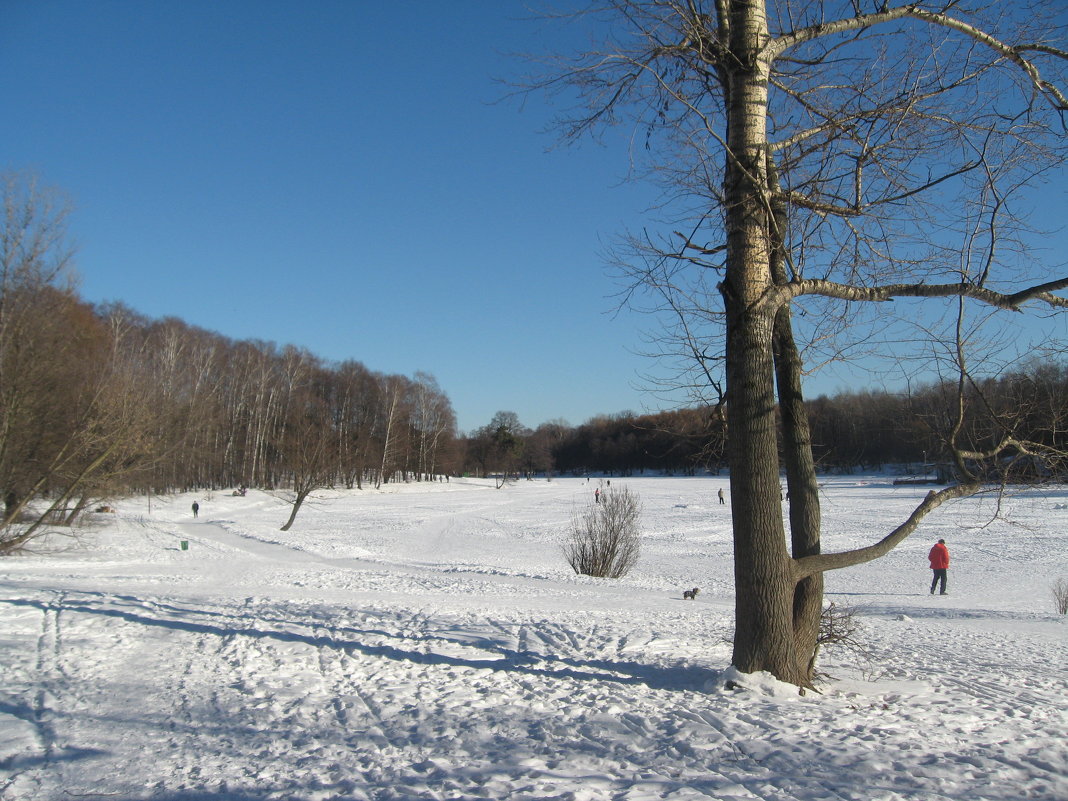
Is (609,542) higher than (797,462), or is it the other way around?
(797,462)

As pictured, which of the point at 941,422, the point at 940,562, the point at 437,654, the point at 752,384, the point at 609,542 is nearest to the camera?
the point at 752,384

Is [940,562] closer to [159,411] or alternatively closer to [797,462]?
[797,462]

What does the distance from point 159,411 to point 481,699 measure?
23673 millimetres

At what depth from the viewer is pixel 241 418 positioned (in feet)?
216

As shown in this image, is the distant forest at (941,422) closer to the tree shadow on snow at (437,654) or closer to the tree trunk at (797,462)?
the tree trunk at (797,462)

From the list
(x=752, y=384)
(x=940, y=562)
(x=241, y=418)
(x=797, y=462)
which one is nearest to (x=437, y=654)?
(x=797, y=462)

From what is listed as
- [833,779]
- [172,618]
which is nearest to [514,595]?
[172,618]

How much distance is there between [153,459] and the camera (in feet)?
74.3

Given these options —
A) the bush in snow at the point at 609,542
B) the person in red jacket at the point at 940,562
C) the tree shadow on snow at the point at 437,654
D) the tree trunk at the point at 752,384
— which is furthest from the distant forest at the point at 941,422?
the bush in snow at the point at 609,542

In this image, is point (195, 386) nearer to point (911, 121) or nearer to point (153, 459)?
point (153, 459)

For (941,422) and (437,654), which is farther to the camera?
(437,654)

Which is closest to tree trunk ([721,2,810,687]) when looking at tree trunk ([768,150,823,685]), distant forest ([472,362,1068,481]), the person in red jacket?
tree trunk ([768,150,823,685])

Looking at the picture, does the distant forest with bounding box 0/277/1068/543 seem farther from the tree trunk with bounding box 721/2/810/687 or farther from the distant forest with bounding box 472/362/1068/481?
the tree trunk with bounding box 721/2/810/687

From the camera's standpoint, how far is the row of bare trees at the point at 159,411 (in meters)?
18.0
